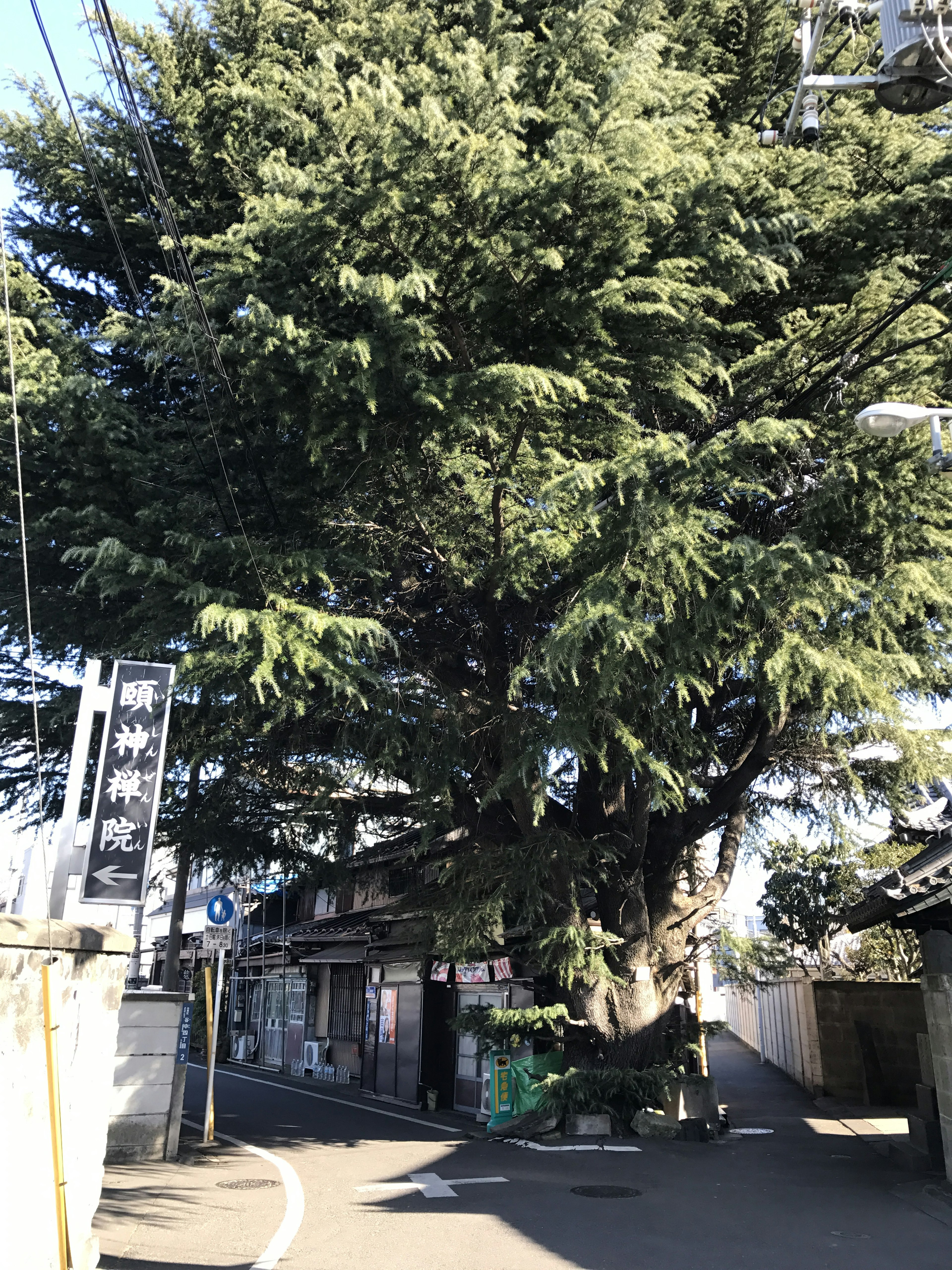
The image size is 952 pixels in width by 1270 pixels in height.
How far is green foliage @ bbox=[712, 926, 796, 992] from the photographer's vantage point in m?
13.6

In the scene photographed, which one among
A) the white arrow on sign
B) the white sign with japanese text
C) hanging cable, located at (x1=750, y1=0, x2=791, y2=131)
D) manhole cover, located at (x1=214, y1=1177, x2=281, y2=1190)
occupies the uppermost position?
hanging cable, located at (x1=750, y1=0, x2=791, y2=131)

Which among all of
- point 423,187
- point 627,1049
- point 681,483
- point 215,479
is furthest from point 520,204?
point 627,1049

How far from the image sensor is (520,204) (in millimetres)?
8844

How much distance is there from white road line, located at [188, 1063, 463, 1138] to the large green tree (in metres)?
3.67

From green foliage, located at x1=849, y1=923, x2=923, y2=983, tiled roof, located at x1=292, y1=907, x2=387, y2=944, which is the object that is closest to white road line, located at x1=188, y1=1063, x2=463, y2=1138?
tiled roof, located at x1=292, y1=907, x2=387, y2=944

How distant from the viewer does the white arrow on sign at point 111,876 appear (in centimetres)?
713

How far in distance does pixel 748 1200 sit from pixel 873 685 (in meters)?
5.09

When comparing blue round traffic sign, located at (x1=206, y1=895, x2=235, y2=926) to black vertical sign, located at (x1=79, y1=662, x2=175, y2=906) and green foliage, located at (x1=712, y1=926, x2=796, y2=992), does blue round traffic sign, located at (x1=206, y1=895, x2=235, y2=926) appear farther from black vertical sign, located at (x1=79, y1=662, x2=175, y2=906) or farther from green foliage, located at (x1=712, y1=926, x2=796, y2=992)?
green foliage, located at (x1=712, y1=926, x2=796, y2=992)

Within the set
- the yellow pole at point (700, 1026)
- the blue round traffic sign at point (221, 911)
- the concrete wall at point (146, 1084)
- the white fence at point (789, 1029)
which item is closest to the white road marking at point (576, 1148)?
the yellow pole at point (700, 1026)

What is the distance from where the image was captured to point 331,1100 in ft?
66.6

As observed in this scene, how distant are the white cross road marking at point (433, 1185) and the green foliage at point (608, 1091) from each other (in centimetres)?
256

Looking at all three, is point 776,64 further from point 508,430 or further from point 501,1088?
point 501,1088

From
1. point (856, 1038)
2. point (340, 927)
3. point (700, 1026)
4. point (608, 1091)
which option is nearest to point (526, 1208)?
point (608, 1091)

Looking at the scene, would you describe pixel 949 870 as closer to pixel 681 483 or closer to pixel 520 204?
pixel 681 483
